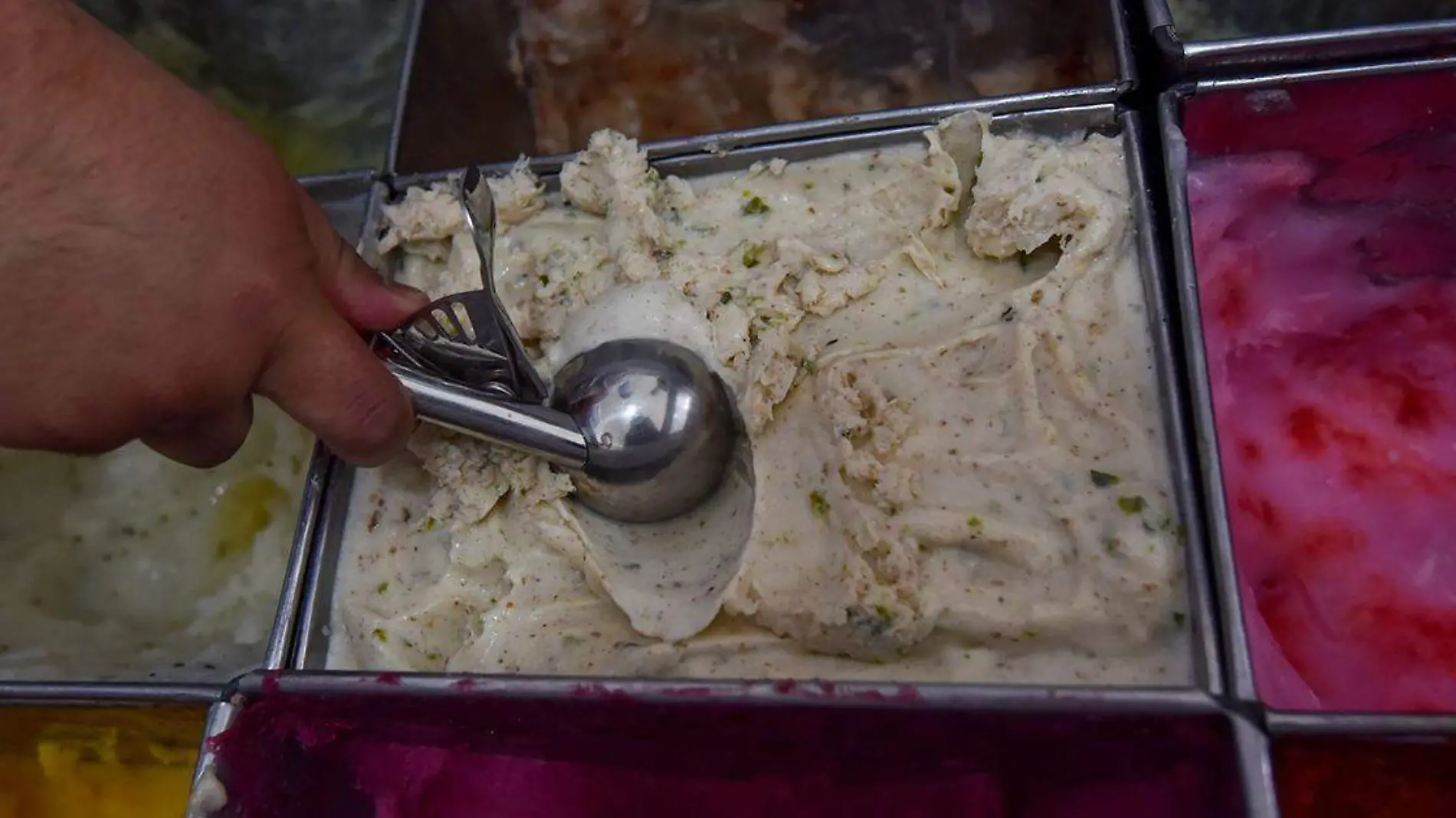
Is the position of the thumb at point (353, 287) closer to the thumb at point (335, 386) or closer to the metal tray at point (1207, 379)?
the thumb at point (335, 386)

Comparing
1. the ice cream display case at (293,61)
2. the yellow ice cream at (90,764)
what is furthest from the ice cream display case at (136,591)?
the ice cream display case at (293,61)

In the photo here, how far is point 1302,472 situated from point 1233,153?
1.22 feet

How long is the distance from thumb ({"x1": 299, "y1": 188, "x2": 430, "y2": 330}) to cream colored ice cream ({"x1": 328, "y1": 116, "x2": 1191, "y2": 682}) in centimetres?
15

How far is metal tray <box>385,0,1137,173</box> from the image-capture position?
122 cm

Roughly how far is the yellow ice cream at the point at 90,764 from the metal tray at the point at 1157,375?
18 cm

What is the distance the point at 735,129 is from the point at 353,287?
2.03ft

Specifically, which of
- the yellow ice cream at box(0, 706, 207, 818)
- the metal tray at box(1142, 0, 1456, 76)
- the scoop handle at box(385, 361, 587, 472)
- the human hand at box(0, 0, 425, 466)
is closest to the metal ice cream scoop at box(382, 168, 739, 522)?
the scoop handle at box(385, 361, 587, 472)

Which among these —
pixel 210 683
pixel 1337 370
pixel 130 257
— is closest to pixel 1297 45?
pixel 1337 370

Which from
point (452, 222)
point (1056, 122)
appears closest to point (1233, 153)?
point (1056, 122)

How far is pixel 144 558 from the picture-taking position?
133cm

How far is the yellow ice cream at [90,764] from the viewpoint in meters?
1.07

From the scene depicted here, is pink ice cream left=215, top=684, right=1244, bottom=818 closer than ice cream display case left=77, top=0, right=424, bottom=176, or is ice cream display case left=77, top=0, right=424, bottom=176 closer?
pink ice cream left=215, top=684, right=1244, bottom=818

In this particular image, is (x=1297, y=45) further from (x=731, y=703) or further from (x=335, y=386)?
(x=335, y=386)

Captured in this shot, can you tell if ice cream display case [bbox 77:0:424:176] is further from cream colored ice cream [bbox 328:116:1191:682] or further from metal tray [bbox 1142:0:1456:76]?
metal tray [bbox 1142:0:1456:76]
